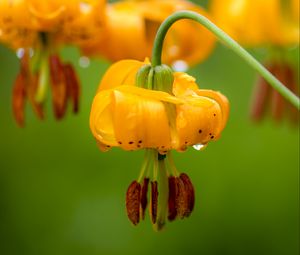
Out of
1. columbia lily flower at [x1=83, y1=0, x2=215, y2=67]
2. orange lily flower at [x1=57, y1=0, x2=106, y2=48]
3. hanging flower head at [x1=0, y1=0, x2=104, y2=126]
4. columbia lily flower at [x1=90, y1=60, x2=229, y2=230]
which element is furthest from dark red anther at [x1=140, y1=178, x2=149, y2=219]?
columbia lily flower at [x1=83, y1=0, x2=215, y2=67]

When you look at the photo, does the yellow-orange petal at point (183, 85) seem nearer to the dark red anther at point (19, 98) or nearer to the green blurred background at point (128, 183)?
the dark red anther at point (19, 98)

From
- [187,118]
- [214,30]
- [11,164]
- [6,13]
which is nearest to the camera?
[214,30]

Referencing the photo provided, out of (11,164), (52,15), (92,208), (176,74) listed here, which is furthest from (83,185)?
(176,74)

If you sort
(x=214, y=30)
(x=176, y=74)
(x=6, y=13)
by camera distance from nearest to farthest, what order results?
(x=214, y=30), (x=176, y=74), (x=6, y=13)

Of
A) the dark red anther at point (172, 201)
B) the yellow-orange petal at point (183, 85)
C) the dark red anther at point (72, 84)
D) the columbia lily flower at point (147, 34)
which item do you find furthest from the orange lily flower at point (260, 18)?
the dark red anther at point (172, 201)

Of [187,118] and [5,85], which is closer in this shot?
[187,118]

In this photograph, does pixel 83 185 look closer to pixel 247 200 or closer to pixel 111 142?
pixel 247 200
